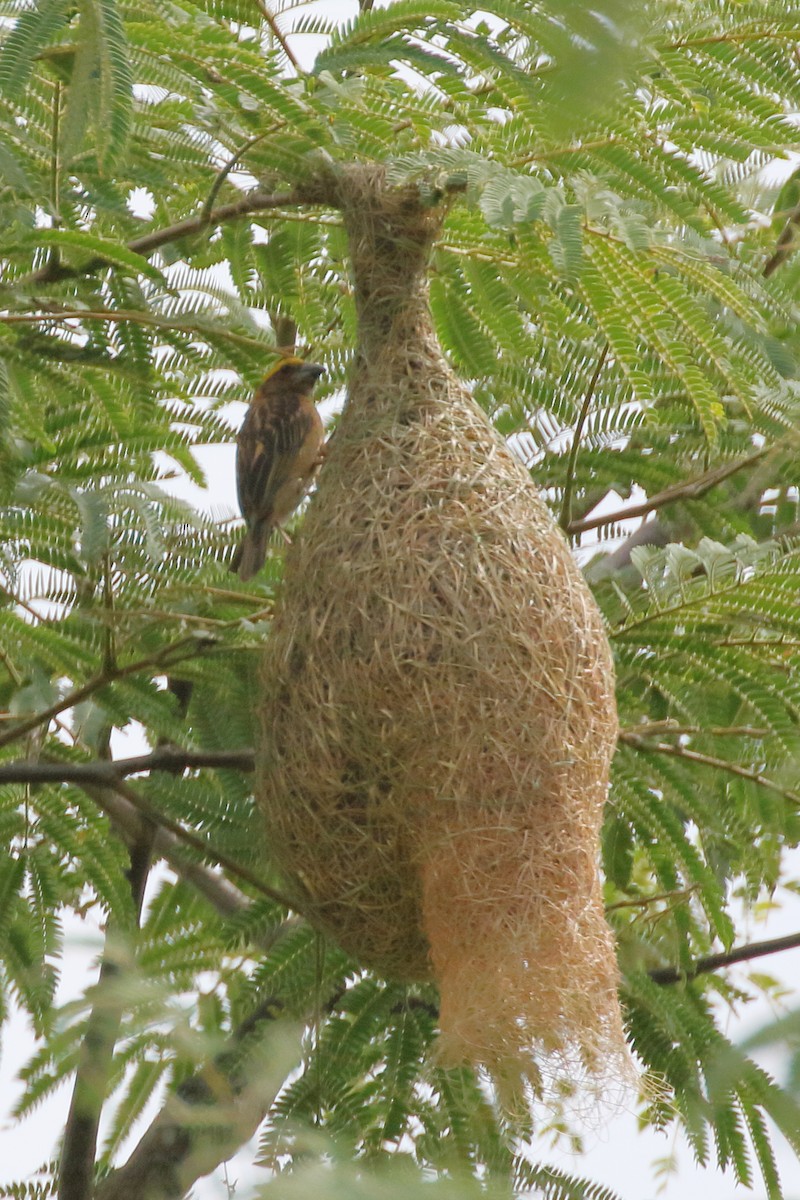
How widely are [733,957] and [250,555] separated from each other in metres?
1.36

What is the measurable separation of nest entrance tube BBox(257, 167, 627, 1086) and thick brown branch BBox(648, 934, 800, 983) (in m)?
0.80

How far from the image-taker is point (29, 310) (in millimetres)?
2566

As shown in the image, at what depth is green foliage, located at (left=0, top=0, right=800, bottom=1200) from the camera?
7.64ft

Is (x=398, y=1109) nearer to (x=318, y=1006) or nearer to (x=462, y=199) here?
(x=318, y=1006)

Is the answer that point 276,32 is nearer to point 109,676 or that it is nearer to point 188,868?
point 109,676

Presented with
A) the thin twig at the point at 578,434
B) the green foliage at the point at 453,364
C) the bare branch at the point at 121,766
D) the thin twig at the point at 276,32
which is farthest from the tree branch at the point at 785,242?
the bare branch at the point at 121,766

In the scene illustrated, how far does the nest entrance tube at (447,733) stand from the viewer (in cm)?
223

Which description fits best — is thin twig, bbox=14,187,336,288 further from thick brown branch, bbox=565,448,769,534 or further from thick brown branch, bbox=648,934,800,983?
thick brown branch, bbox=648,934,800,983

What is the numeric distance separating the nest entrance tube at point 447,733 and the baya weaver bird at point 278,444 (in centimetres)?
71

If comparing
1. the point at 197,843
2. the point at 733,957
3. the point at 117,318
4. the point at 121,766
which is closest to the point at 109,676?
the point at 121,766

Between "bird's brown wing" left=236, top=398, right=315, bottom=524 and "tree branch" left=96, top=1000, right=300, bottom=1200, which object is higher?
"bird's brown wing" left=236, top=398, right=315, bottom=524

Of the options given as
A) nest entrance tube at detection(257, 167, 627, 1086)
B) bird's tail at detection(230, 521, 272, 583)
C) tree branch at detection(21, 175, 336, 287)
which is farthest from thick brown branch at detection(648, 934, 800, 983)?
tree branch at detection(21, 175, 336, 287)

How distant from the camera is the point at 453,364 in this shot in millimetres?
3072

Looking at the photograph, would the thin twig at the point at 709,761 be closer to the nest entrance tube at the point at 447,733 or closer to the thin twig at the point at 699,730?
the thin twig at the point at 699,730
